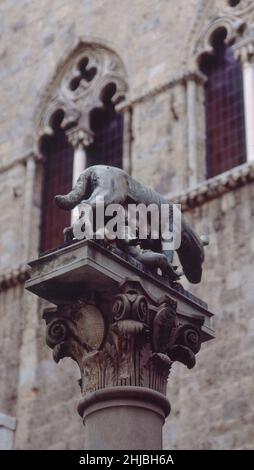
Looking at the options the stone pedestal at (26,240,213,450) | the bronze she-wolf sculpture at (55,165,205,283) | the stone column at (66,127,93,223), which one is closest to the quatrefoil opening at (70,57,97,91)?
the stone column at (66,127,93,223)

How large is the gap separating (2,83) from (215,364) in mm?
7424

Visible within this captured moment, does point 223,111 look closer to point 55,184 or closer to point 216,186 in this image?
point 216,186

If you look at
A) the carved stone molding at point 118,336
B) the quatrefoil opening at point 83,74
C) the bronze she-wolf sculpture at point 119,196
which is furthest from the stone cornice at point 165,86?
the carved stone molding at point 118,336

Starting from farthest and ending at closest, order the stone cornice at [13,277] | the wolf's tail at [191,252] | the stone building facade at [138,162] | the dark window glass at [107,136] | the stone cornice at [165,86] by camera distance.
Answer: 1. the dark window glass at [107,136]
2. the stone cornice at [13,277]
3. the stone cornice at [165,86]
4. the stone building facade at [138,162]
5. the wolf's tail at [191,252]

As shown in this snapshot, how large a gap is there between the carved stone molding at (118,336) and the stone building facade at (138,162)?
4853 mm

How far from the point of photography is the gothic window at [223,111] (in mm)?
14320

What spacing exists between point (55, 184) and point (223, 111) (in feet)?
10.3

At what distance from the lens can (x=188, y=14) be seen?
1566 centimetres

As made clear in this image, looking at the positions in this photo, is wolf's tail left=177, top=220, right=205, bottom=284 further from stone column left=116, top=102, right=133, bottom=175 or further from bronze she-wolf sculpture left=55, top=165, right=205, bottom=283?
stone column left=116, top=102, right=133, bottom=175

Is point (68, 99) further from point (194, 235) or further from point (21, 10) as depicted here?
point (194, 235)

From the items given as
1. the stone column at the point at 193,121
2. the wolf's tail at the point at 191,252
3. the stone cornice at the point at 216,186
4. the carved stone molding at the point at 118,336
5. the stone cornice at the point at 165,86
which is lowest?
the carved stone molding at the point at 118,336

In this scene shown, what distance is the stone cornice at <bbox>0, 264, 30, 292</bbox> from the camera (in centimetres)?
1566

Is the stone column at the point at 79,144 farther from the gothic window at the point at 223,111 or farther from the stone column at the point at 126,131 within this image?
the gothic window at the point at 223,111

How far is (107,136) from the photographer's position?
16359 mm
